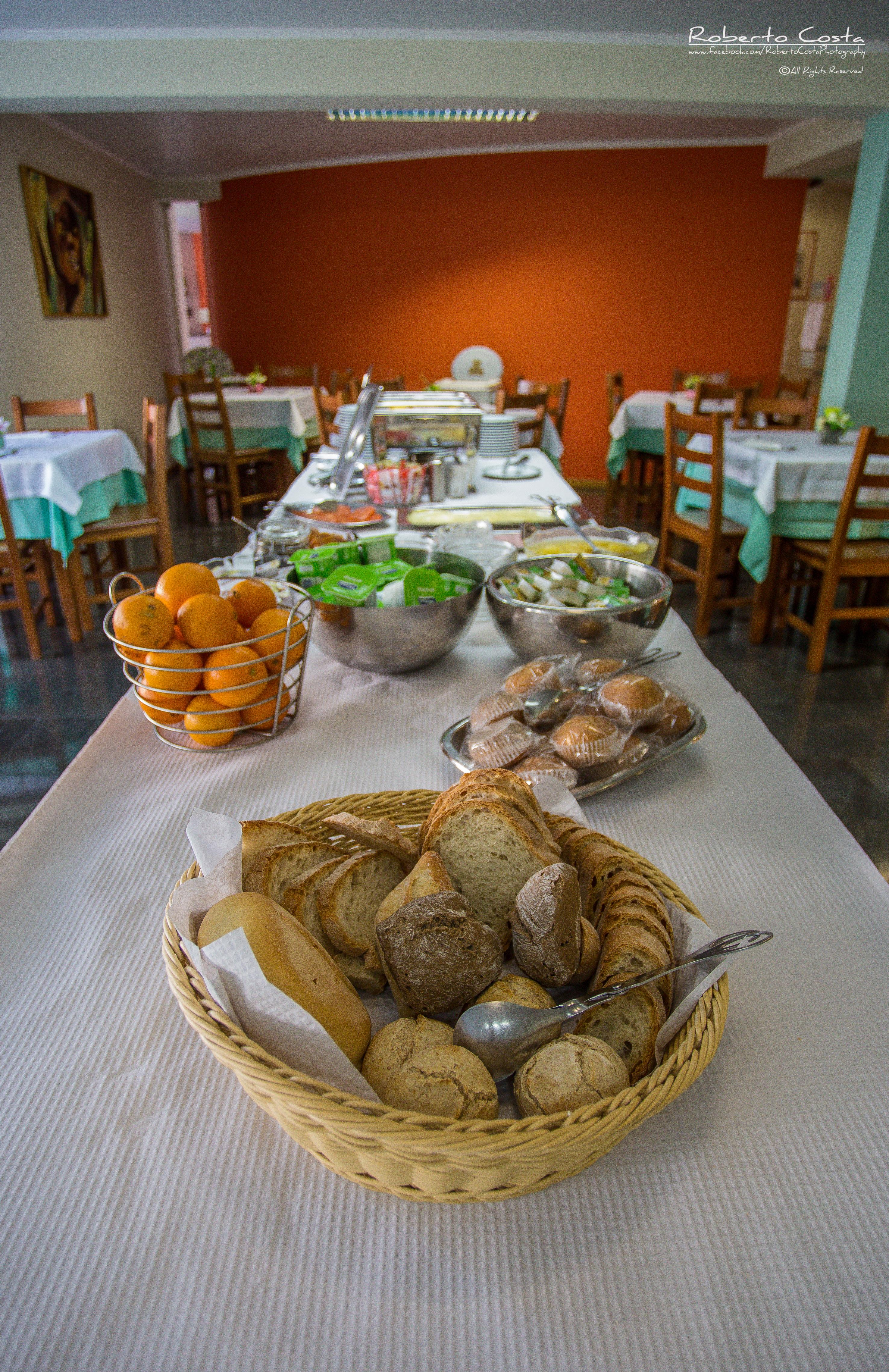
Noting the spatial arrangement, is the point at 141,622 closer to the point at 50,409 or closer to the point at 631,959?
the point at 631,959

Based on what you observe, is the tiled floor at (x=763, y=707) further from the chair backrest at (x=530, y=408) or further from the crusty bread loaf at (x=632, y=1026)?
the crusty bread loaf at (x=632, y=1026)

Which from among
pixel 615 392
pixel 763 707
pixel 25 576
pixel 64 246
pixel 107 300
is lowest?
pixel 763 707

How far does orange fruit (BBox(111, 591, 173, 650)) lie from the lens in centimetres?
84

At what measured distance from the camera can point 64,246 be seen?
4.96 meters

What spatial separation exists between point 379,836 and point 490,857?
0.27 ft

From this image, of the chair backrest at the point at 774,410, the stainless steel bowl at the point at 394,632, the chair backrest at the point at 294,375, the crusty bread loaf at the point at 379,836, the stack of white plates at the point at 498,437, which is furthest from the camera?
the chair backrest at the point at 294,375

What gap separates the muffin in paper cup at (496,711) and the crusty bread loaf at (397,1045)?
0.41 metres

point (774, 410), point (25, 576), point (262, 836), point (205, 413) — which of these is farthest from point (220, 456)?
point (262, 836)

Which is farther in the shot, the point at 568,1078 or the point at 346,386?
the point at 346,386

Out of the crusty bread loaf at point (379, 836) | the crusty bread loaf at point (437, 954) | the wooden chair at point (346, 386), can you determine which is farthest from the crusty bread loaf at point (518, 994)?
the wooden chair at point (346, 386)

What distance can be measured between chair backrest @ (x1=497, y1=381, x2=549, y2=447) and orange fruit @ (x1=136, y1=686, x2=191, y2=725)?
2.98 metres

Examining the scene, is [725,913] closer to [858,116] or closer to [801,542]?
[801,542]

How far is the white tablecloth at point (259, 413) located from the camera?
4812mm

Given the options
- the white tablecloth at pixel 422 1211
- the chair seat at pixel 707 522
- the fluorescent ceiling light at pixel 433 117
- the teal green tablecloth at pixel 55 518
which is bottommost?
the chair seat at pixel 707 522
